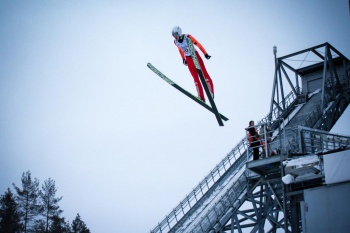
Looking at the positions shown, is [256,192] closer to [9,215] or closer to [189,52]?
[189,52]

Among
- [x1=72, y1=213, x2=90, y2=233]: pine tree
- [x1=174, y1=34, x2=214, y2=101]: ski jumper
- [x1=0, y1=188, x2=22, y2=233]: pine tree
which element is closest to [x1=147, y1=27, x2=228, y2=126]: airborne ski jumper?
[x1=174, y1=34, x2=214, y2=101]: ski jumper

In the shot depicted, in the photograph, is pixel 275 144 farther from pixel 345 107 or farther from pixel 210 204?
pixel 345 107

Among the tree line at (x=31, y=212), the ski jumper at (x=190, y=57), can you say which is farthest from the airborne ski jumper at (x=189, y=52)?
the tree line at (x=31, y=212)

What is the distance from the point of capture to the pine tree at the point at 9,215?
34.9 metres

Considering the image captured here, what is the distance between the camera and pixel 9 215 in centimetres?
3584

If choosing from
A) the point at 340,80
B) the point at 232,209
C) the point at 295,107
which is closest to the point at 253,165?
the point at 232,209

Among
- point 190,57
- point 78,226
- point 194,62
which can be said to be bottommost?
point 78,226

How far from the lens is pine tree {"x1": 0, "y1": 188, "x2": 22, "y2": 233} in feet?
115

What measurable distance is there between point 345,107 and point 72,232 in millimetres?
28933

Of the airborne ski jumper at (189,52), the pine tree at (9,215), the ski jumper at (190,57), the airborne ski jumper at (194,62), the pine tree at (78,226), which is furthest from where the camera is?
the pine tree at (78,226)

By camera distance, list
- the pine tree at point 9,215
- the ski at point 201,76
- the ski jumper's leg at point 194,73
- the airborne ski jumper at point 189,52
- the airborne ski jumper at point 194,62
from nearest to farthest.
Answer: the ski at point 201,76, the airborne ski jumper at point 194,62, the airborne ski jumper at point 189,52, the ski jumper's leg at point 194,73, the pine tree at point 9,215

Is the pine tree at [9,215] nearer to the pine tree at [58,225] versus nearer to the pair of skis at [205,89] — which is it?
the pine tree at [58,225]

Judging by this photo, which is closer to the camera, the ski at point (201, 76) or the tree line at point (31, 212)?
the ski at point (201, 76)

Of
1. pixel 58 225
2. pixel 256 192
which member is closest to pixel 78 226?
pixel 58 225
